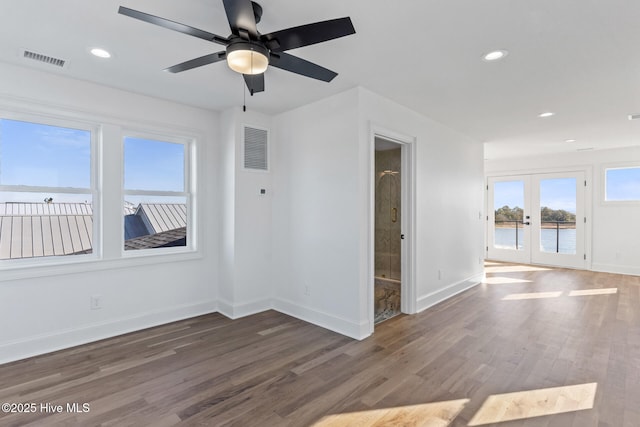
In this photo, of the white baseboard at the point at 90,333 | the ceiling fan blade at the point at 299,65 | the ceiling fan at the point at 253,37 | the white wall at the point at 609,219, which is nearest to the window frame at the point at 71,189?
the white baseboard at the point at 90,333

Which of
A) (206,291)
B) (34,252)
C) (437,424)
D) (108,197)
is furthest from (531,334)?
(34,252)

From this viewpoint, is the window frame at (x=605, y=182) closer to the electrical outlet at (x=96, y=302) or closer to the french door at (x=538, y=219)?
the french door at (x=538, y=219)

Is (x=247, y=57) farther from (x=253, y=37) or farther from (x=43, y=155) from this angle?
(x=43, y=155)

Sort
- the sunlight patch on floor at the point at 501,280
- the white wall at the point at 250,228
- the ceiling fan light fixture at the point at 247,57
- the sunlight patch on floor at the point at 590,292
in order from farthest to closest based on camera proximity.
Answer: the sunlight patch on floor at the point at 501,280 < the sunlight patch on floor at the point at 590,292 < the white wall at the point at 250,228 < the ceiling fan light fixture at the point at 247,57

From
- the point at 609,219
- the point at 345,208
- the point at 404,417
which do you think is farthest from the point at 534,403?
the point at 609,219

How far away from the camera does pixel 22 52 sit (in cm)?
260

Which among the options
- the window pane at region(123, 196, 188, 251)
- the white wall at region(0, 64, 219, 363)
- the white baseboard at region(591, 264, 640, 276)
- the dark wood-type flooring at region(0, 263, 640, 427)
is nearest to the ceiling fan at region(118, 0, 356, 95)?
the white wall at region(0, 64, 219, 363)

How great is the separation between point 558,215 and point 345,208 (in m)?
6.31

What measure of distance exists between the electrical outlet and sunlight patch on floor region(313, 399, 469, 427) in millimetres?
2628

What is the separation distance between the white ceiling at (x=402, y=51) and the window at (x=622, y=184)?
10.7 feet

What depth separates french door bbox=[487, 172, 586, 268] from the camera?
23.0 feet

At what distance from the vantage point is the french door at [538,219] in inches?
276

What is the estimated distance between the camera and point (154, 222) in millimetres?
3805

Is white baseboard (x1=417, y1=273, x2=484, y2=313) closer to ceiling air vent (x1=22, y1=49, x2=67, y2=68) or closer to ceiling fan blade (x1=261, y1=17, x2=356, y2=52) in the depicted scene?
ceiling fan blade (x1=261, y1=17, x2=356, y2=52)
